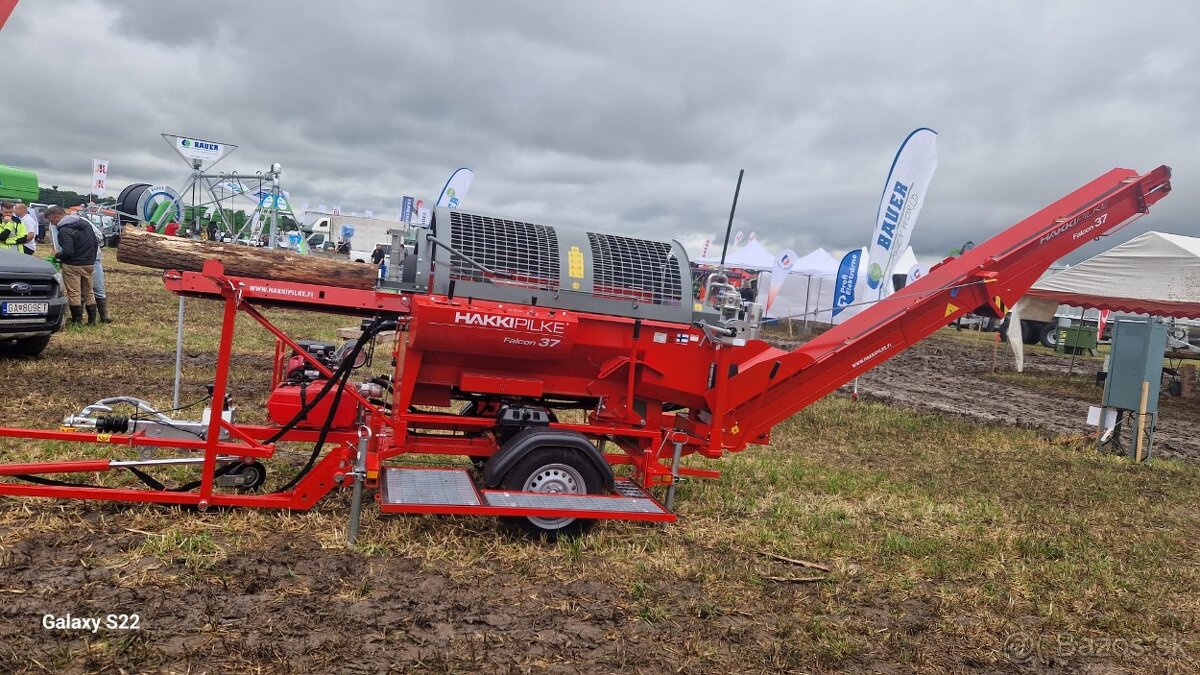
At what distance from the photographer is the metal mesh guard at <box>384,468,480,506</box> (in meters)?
4.62

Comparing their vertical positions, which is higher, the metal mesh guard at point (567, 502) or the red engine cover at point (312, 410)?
the red engine cover at point (312, 410)

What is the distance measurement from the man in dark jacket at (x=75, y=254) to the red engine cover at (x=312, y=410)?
845 cm

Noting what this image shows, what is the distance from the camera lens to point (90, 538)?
4.34m

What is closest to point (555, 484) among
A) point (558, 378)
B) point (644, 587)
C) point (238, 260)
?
point (558, 378)

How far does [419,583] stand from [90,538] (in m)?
1.88

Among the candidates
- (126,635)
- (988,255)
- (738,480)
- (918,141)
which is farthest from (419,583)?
(918,141)

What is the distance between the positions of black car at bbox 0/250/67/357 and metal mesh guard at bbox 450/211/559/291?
6.64 m

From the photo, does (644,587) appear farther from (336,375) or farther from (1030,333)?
(1030,333)

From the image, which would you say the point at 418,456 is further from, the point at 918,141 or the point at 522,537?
the point at 918,141

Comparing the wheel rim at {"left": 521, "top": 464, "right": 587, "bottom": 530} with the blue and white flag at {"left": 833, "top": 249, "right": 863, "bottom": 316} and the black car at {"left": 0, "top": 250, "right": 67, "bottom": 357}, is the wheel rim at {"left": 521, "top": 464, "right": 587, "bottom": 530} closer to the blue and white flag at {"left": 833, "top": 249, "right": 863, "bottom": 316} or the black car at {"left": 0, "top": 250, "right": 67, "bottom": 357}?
the black car at {"left": 0, "top": 250, "right": 67, "bottom": 357}

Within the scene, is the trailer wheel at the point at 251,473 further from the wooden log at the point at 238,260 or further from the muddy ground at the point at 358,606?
the wooden log at the point at 238,260

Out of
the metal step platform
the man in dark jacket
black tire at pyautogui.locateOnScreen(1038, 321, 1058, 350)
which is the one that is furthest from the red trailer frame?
black tire at pyautogui.locateOnScreen(1038, 321, 1058, 350)

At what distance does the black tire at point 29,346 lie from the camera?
9695mm

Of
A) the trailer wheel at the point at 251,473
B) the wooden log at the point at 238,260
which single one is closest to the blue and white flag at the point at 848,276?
the wooden log at the point at 238,260
